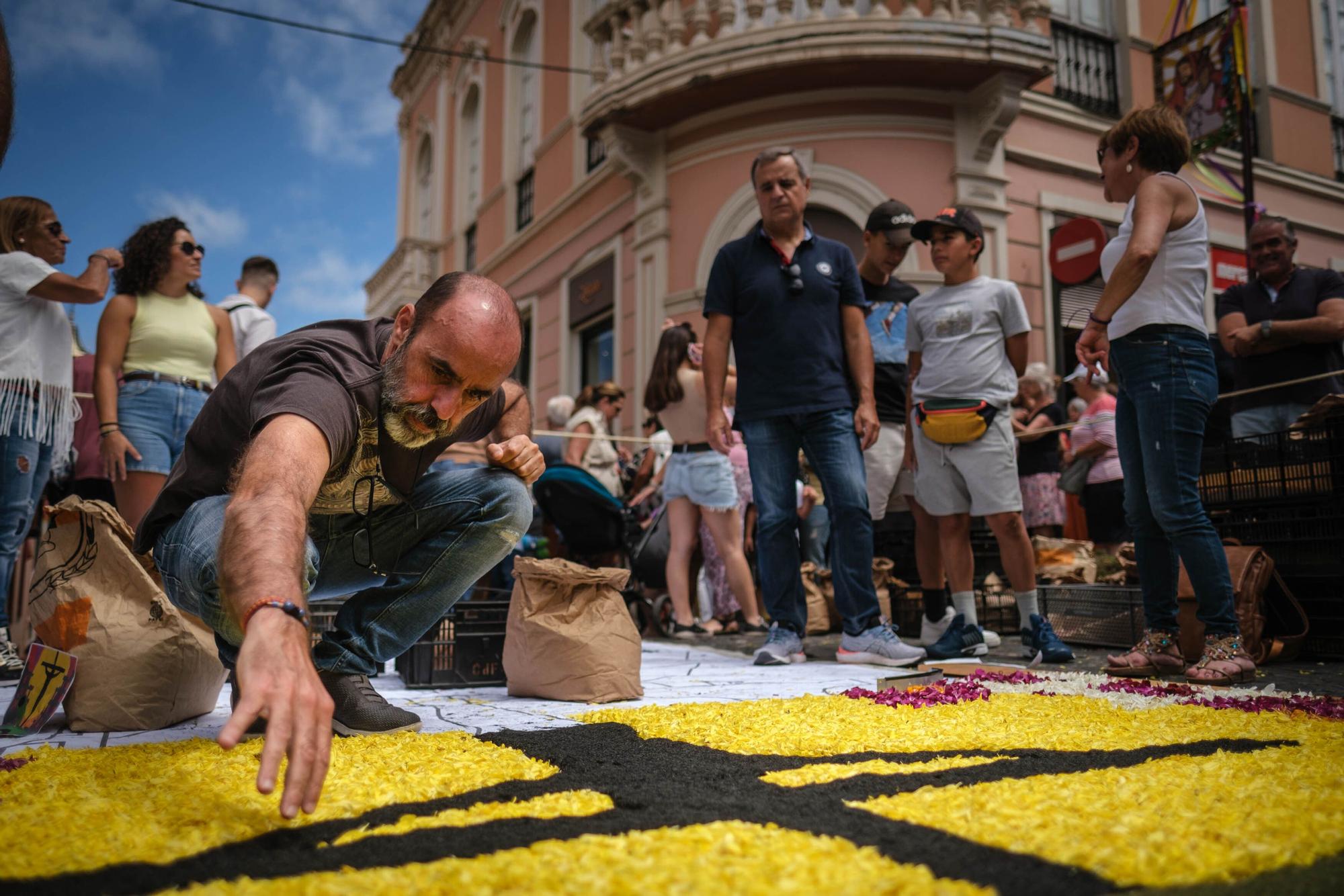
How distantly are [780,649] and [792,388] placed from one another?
1.15 metres

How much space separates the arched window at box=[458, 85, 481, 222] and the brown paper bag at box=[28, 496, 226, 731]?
16764mm

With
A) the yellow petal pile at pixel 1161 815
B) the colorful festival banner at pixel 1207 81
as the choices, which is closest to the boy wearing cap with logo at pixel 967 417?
the yellow petal pile at pixel 1161 815

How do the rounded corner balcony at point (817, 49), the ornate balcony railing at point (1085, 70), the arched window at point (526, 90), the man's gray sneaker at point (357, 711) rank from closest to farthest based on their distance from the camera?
the man's gray sneaker at point (357, 711) < the rounded corner balcony at point (817, 49) < the ornate balcony railing at point (1085, 70) < the arched window at point (526, 90)

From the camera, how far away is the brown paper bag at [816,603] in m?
5.98

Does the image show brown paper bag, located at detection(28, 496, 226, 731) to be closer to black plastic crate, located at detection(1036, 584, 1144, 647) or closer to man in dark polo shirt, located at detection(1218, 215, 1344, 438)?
black plastic crate, located at detection(1036, 584, 1144, 647)

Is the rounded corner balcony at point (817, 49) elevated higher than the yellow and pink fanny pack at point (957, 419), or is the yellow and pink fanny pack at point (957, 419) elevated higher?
the rounded corner balcony at point (817, 49)

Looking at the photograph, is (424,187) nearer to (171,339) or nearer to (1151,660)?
(171,339)

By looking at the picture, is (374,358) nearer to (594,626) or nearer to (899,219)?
(594,626)

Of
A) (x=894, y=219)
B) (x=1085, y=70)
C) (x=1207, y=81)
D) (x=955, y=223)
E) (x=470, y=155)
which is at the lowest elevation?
(x=955, y=223)

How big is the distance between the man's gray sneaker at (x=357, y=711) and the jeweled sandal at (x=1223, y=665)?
246cm

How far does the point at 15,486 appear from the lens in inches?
144

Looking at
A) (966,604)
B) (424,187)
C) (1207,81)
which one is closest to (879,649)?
(966,604)

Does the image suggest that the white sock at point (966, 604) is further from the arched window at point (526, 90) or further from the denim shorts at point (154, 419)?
the arched window at point (526, 90)

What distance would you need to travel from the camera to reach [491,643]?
3537mm
